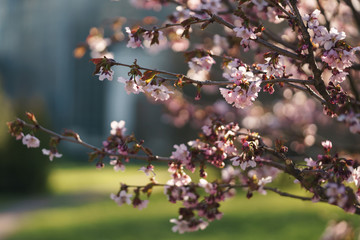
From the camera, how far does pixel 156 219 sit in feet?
26.9

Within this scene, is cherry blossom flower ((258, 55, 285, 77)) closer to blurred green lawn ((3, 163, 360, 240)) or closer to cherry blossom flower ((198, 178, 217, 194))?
cherry blossom flower ((198, 178, 217, 194))

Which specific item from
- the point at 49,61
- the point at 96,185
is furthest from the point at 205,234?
the point at 49,61

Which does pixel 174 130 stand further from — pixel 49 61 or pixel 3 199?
pixel 3 199

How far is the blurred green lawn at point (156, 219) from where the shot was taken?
278 inches

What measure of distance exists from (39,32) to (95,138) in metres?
6.10

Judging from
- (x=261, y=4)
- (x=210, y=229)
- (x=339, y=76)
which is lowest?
(x=339, y=76)

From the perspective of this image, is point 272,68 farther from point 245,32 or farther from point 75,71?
point 75,71

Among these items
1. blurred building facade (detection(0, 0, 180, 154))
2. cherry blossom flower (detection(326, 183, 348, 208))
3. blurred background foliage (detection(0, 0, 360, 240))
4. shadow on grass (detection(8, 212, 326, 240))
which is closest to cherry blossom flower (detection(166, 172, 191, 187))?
cherry blossom flower (detection(326, 183, 348, 208))

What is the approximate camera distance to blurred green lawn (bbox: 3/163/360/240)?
23.2 feet

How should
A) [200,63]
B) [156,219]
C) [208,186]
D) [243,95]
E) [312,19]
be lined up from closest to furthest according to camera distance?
1. [243,95]
2. [312,19]
3. [200,63]
4. [208,186]
5. [156,219]

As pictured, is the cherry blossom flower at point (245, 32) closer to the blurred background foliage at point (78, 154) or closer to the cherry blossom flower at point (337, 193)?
the cherry blossom flower at point (337, 193)

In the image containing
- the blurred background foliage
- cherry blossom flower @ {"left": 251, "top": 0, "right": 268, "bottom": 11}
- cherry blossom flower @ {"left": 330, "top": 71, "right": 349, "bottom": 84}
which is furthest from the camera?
the blurred background foliage

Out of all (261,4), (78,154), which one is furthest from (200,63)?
(78,154)

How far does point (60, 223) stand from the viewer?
315 inches
